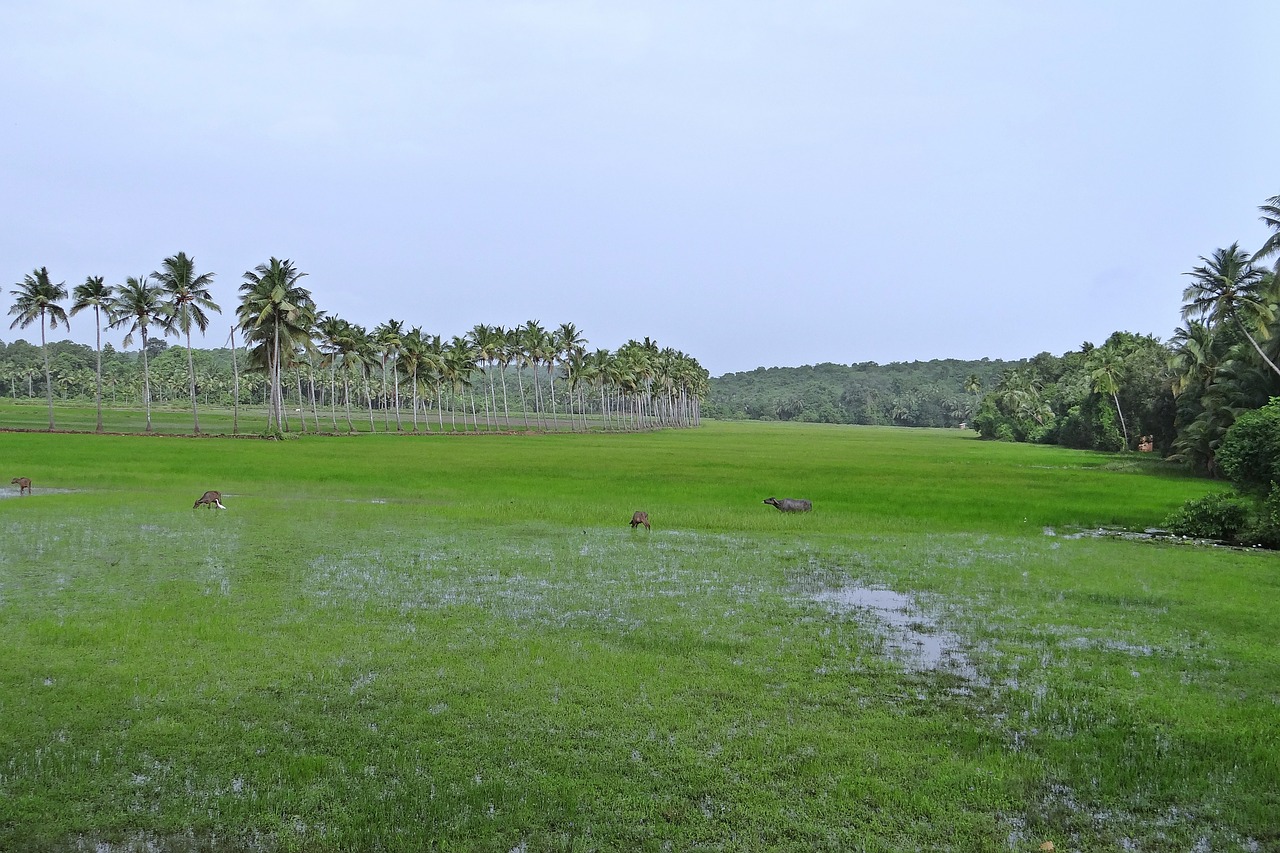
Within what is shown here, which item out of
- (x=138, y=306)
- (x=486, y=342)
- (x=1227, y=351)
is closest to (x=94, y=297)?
(x=138, y=306)

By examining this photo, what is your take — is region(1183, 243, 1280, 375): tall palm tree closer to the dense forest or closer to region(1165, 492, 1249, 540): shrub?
the dense forest

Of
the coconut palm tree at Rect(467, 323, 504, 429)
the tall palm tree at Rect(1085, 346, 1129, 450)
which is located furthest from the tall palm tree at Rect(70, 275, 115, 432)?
the tall palm tree at Rect(1085, 346, 1129, 450)

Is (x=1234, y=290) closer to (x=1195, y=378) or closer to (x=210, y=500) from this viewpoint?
(x=1195, y=378)

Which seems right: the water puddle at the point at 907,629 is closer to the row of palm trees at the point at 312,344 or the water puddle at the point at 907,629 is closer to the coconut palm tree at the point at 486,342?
the row of palm trees at the point at 312,344

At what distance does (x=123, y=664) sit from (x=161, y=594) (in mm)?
4465

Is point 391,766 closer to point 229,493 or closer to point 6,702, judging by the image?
point 6,702

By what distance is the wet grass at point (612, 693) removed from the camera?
689cm

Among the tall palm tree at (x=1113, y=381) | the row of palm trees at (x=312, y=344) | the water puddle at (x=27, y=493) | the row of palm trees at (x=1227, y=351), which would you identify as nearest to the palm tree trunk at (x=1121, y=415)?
the tall palm tree at (x=1113, y=381)

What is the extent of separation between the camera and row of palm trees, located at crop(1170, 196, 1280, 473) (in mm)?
46562

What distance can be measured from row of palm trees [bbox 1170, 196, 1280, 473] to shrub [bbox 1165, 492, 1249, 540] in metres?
21.9

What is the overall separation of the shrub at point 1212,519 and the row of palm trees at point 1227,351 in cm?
2185

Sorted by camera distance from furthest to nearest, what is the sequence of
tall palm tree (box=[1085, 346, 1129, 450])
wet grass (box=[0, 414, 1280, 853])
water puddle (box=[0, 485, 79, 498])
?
tall palm tree (box=[1085, 346, 1129, 450]), water puddle (box=[0, 485, 79, 498]), wet grass (box=[0, 414, 1280, 853])

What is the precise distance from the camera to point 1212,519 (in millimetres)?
25031

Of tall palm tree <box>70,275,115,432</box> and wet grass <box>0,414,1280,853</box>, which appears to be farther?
tall palm tree <box>70,275,115,432</box>
